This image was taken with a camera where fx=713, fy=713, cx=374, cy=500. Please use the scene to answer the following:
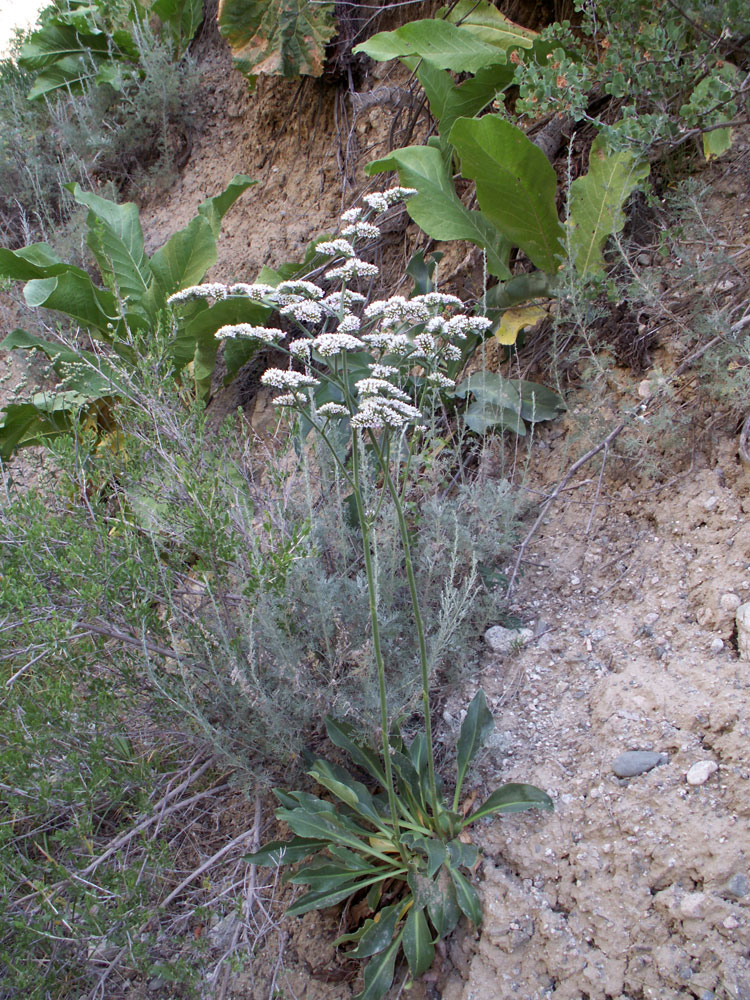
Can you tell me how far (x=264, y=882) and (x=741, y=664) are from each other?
142 centimetres

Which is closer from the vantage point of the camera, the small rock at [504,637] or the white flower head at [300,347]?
the white flower head at [300,347]

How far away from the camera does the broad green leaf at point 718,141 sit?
8.30 ft

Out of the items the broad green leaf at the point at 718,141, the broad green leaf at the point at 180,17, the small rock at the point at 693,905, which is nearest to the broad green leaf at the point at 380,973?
the small rock at the point at 693,905

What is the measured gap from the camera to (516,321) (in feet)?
9.83

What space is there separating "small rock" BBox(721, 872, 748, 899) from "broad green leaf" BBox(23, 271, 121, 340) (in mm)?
3072

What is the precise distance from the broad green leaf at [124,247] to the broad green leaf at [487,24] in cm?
186

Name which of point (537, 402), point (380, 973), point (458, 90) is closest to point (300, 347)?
point (380, 973)

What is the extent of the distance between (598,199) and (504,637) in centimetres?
171

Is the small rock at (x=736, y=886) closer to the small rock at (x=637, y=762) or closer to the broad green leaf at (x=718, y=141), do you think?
the small rock at (x=637, y=762)

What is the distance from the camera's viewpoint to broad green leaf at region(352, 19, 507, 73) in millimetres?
3033

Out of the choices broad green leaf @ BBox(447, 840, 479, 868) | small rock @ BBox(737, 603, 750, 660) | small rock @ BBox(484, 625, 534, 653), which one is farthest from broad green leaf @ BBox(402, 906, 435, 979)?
small rock @ BBox(737, 603, 750, 660)

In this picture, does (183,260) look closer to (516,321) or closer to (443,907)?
(516,321)

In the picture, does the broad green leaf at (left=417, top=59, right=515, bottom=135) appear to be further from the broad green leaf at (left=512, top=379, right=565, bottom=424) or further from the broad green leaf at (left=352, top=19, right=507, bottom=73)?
the broad green leaf at (left=512, top=379, right=565, bottom=424)

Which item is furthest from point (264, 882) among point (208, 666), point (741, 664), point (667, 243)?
point (667, 243)
